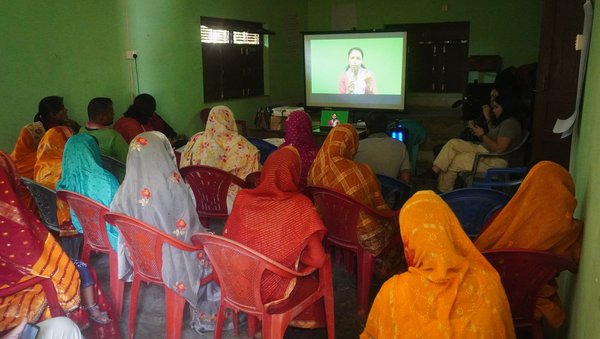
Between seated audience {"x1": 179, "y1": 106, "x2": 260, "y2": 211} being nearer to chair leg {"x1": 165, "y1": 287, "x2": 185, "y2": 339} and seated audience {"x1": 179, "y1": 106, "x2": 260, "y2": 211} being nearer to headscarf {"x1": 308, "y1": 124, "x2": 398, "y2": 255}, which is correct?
headscarf {"x1": 308, "y1": 124, "x2": 398, "y2": 255}

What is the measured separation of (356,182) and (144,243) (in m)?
1.12

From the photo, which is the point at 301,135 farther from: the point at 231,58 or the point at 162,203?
the point at 231,58

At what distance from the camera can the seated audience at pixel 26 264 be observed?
5.74ft

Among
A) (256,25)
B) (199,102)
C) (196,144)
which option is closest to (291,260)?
(196,144)

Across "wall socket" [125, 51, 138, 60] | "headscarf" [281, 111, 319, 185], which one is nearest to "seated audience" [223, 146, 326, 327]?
"headscarf" [281, 111, 319, 185]

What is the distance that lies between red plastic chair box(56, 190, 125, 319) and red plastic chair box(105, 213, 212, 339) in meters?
0.25

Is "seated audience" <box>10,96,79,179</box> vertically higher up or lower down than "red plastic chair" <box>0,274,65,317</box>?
higher up

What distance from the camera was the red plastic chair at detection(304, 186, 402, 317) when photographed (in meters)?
2.54

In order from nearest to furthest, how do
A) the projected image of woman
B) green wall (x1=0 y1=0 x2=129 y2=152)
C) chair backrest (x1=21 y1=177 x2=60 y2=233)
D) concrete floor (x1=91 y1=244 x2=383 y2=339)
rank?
concrete floor (x1=91 y1=244 x2=383 y2=339)
chair backrest (x1=21 y1=177 x2=60 y2=233)
green wall (x1=0 y1=0 x2=129 y2=152)
the projected image of woman

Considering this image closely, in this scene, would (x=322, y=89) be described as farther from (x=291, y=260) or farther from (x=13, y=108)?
(x=291, y=260)

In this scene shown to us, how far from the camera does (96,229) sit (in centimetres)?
255

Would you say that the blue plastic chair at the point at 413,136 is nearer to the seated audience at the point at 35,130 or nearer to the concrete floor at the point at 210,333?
the concrete floor at the point at 210,333

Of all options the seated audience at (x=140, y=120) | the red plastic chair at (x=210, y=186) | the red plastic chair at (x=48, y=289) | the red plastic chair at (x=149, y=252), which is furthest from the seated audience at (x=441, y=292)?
the seated audience at (x=140, y=120)

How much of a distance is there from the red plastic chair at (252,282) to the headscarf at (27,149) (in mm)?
2098
